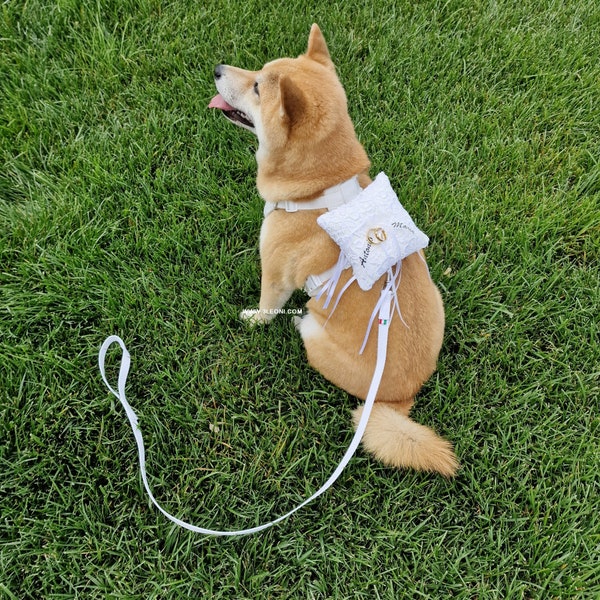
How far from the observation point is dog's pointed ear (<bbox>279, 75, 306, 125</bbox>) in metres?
1.67

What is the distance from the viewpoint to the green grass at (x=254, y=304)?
6.20ft

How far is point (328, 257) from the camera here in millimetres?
1890

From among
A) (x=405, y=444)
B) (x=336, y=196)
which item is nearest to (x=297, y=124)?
(x=336, y=196)

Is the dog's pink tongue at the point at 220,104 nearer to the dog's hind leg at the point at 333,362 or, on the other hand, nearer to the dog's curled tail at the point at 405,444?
the dog's hind leg at the point at 333,362

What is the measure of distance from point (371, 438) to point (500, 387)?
847 millimetres

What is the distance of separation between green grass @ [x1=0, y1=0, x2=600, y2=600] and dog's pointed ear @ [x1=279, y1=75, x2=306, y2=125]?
2.91 ft

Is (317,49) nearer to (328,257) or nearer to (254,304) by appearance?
(328,257)

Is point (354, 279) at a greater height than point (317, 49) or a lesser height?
lesser

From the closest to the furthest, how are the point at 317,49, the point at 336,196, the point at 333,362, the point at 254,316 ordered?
1. the point at 336,196
2. the point at 333,362
3. the point at 317,49
4. the point at 254,316

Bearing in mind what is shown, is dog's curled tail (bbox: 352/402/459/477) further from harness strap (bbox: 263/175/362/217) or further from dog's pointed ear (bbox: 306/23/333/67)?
dog's pointed ear (bbox: 306/23/333/67)

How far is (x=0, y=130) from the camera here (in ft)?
8.85

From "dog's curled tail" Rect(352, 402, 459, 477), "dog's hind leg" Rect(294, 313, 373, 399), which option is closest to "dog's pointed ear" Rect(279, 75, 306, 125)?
"dog's hind leg" Rect(294, 313, 373, 399)

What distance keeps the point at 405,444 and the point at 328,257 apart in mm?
831

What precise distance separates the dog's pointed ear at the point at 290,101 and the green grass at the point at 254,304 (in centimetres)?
89
